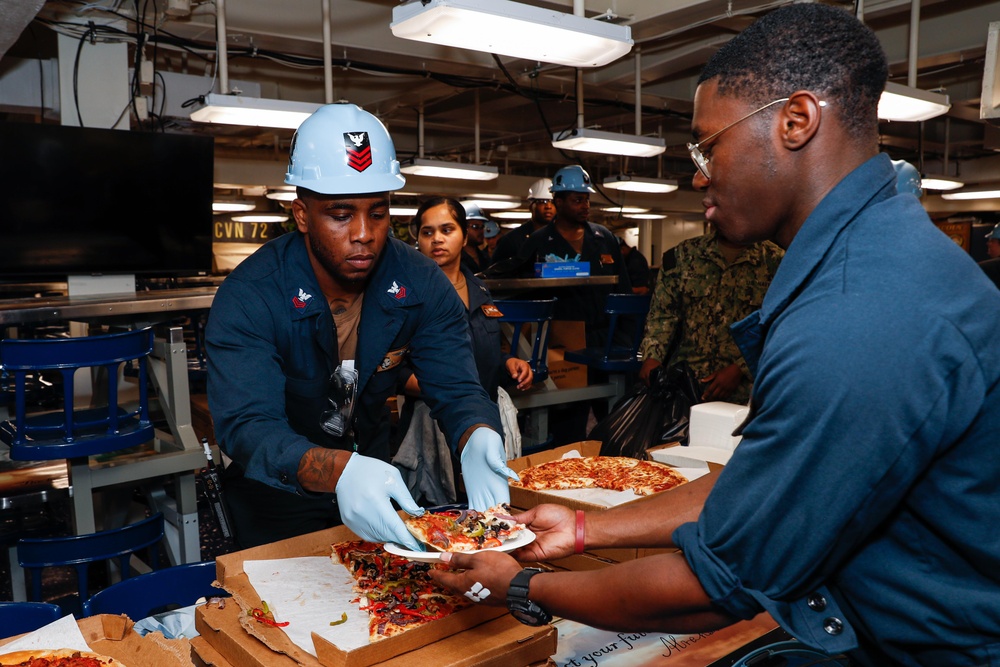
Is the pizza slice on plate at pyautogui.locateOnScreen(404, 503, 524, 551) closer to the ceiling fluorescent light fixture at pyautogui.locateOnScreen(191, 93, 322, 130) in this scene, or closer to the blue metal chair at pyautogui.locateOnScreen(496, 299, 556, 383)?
the blue metal chair at pyautogui.locateOnScreen(496, 299, 556, 383)

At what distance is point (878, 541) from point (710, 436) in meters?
1.59

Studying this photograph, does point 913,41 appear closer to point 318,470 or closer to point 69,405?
point 318,470

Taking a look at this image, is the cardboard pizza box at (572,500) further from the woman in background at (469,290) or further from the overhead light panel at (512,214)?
the overhead light panel at (512,214)

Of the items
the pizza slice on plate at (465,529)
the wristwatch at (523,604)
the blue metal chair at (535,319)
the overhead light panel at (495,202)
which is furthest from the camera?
the overhead light panel at (495,202)

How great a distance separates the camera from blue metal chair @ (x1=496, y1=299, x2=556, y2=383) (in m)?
4.61

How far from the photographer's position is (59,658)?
142 cm

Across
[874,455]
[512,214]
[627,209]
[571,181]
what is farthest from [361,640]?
[512,214]

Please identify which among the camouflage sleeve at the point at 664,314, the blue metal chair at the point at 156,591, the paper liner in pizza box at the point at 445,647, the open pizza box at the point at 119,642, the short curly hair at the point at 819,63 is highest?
the short curly hair at the point at 819,63

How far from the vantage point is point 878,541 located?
3.35ft

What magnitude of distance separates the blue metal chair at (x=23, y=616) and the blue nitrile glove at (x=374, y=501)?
0.78 metres

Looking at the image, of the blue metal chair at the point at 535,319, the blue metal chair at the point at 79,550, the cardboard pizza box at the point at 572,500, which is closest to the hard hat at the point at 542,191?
the blue metal chair at the point at 535,319

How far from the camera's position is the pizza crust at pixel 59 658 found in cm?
141

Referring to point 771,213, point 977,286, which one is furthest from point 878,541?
point 771,213

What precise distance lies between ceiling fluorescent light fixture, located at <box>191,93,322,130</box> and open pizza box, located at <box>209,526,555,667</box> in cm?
356
